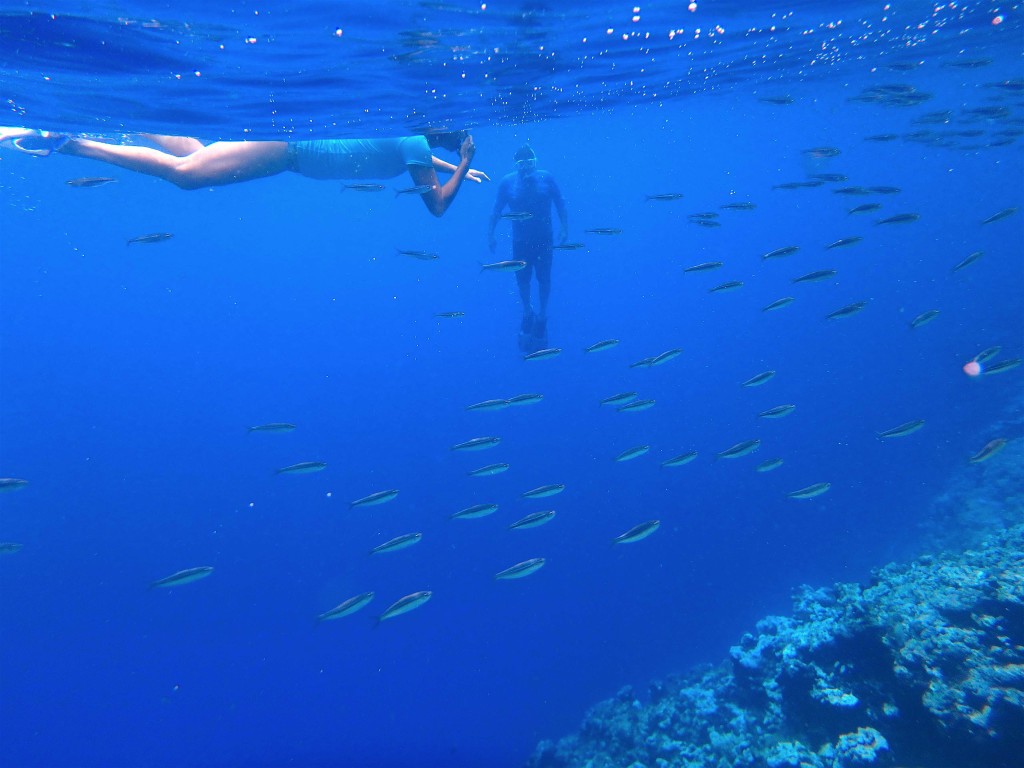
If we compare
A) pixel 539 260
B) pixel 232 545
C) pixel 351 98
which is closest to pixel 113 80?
pixel 351 98

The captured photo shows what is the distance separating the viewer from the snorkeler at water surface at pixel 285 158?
6.68 meters

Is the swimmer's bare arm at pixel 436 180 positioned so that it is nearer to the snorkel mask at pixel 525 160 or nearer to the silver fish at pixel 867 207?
the silver fish at pixel 867 207

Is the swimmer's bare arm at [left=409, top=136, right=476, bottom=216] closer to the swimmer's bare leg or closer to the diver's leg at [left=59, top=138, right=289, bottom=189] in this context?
the diver's leg at [left=59, top=138, right=289, bottom=189]

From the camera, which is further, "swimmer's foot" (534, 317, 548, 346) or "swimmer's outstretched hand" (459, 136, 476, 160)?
"swimmer's foot" (534, 317, 548, 346)

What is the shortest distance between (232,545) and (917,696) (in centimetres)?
2569

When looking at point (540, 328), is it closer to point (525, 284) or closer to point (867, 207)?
point (525, 284)

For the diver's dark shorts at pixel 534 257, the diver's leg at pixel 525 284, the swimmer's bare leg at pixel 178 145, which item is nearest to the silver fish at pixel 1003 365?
the diver's leg at pixel 525 284

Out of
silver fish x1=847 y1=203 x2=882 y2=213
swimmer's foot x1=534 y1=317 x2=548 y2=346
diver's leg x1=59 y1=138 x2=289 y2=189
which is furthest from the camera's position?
swimmer's foot x1=534 y1=317 x2=548 y2=346

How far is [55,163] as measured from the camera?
25.5 m

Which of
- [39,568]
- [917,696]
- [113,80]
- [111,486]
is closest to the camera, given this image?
[917,696]

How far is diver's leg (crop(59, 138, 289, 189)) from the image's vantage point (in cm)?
654

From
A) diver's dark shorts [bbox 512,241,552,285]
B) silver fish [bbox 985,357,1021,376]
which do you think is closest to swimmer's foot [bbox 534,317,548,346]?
diver's dark shorts [bbox 512,241,552,285]

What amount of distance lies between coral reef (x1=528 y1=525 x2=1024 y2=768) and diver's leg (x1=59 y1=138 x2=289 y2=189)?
9.75 m

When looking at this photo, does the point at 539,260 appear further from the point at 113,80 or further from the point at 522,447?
the point at 522,447
